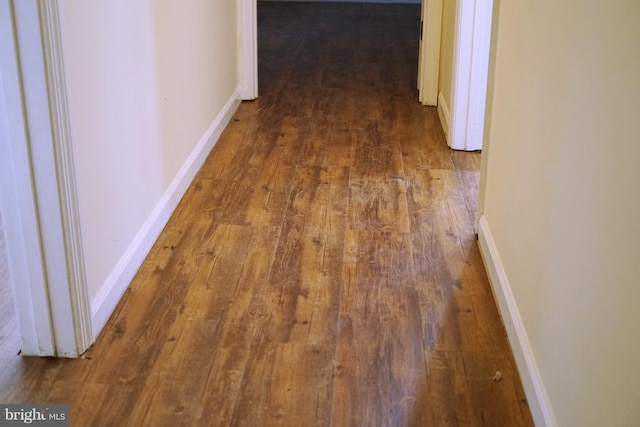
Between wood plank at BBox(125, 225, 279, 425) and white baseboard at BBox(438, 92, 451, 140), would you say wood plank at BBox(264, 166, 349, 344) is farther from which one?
white baseboard at BBox(438, 92, 451, 140)

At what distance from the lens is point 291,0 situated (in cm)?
844

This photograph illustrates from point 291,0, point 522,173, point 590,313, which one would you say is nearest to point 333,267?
point 522,173

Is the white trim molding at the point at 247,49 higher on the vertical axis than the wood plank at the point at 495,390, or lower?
higher

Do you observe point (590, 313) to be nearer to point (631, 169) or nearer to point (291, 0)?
point (631, 169)

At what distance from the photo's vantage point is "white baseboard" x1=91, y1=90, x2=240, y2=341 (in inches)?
91.4

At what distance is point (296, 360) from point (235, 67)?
2625mm

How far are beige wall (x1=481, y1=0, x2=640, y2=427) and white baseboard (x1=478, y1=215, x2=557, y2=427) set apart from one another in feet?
0.09

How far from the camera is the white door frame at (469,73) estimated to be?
11.7 ft

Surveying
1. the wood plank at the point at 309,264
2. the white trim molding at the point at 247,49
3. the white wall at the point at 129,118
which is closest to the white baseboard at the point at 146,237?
the white wall at the point at 129,118

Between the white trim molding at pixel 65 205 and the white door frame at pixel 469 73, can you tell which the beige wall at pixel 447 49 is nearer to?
the white door frame at pixel 469 73

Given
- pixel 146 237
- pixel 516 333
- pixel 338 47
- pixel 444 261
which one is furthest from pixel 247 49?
pixel 516 333

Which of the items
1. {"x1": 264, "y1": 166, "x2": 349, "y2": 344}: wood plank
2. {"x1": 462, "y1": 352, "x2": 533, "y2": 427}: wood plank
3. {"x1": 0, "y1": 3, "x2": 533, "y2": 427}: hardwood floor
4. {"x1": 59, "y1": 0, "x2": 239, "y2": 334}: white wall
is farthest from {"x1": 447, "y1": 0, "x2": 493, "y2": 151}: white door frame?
{"x1": 462, "y1": 352, "x2": 533, "y2": 427}: wood plank

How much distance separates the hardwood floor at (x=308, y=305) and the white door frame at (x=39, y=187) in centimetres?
12

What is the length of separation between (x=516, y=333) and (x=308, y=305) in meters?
0.64
